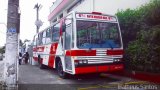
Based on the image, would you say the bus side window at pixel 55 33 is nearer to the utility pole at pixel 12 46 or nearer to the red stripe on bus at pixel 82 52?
the red stripe on bus at pixel 82 52

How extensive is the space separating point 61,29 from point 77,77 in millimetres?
2538

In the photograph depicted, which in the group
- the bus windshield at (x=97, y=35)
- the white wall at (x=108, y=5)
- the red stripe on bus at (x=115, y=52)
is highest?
the white wall at (x=108, y=5)

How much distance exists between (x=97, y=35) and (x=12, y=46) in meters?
3.92

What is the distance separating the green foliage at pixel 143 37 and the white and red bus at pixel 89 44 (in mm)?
722

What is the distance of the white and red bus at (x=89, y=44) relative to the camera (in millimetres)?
11391

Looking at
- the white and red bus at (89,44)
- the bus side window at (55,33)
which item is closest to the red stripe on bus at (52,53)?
the bus side window at (55,33)

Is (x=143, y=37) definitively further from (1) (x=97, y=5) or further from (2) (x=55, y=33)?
(1) (x=97, y=5)

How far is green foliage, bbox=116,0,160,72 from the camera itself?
35.2 feet

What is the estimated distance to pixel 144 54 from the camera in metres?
11.5

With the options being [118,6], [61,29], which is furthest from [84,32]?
[118,6]

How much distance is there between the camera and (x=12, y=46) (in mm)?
9578

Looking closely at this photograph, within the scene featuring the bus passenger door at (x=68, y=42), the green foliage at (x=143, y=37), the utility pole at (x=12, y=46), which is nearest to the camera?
the utility pole at (x=12, y=46)

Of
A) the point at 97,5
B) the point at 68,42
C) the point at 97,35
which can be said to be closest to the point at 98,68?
the point at 97,35

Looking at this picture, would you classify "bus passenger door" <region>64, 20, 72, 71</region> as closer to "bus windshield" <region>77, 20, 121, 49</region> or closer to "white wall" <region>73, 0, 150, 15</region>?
"bus windshield" <region>77, 20, 121, 49</region>
